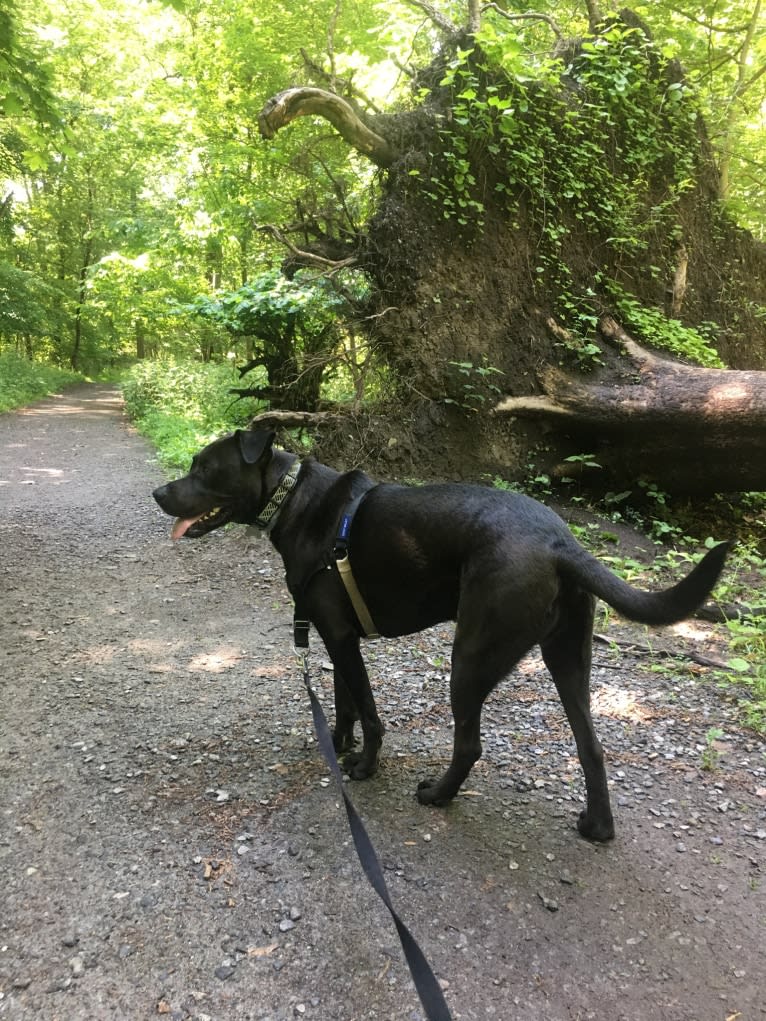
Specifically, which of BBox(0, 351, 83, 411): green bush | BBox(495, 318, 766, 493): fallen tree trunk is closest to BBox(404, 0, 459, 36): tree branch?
BBox(495, 318, 766, 493): fallen tree trunk

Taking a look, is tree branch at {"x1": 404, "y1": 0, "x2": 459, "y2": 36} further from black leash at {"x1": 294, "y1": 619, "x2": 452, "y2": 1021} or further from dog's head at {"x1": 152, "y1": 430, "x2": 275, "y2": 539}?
black leash at {"x1": 294, "y1": 619, "x2": 452, "y2": 1021}

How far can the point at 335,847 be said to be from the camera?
2.79 m

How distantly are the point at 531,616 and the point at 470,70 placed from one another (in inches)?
314

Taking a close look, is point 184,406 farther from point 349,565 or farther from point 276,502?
point 349,565

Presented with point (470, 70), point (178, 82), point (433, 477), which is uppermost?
point (178, 82)

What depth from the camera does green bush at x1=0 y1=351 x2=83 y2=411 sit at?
19.8 meters

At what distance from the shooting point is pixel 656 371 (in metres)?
7.73

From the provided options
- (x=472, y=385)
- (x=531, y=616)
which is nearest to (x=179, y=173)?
(x=472, y=385)

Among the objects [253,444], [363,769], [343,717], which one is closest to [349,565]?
[253,444]

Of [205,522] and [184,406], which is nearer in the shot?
[205,522]

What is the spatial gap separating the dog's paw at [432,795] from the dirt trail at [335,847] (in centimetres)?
A: 7

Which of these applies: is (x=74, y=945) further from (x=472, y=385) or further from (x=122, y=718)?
(x=472, y=385)

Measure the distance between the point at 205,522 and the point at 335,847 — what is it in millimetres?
1718

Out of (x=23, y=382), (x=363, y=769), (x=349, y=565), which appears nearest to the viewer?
(x=349, y=565)
